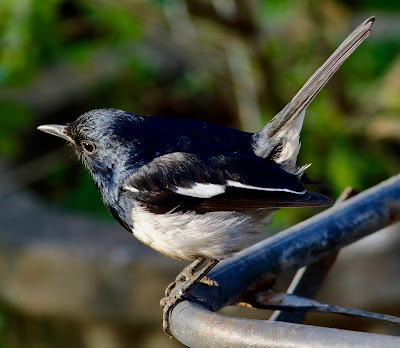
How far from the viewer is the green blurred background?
5207 mm

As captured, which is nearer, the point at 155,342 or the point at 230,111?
the point at 155,342

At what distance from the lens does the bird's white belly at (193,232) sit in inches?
110

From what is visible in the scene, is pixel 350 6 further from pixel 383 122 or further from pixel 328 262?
pixel 328 262

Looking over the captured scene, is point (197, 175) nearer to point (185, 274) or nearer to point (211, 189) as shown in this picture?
point (211, 189)

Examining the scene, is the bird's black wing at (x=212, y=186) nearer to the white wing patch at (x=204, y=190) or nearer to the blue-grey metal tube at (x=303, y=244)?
the white wing patch at (x=204, y=190)

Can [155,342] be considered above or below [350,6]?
below

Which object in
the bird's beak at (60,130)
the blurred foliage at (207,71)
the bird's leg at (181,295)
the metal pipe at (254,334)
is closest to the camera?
the metal pipe at (254,334)

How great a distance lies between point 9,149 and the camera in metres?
4.40

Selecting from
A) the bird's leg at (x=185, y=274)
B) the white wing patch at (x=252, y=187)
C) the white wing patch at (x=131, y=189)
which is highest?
the white wing patch at (x=131, y=189)

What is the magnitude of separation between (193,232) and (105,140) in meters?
0.53

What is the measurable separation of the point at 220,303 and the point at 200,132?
2.61ft

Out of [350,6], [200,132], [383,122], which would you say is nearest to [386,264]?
[383,122]

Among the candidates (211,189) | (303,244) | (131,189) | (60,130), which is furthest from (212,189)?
(60,130)

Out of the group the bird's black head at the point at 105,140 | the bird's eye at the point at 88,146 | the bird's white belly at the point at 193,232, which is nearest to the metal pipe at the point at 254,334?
the bird's white belly at the point at 193,232
